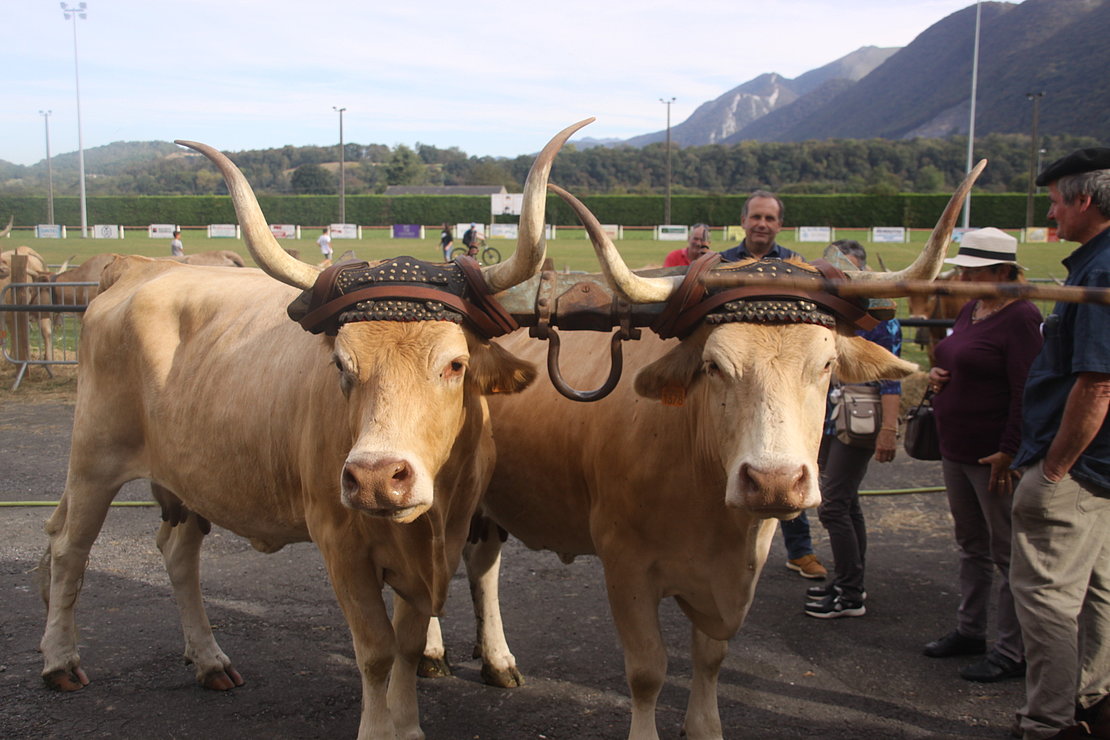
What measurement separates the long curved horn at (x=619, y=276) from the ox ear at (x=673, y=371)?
7.7 inches

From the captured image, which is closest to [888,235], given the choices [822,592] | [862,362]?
[822,592]

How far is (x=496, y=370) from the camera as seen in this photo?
340cm

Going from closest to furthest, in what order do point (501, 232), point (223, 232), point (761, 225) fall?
point (761, 225)
point (501, 232)
point (223, 232)

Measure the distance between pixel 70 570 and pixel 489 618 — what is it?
2.04 meters

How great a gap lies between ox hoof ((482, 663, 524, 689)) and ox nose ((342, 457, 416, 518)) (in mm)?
2006

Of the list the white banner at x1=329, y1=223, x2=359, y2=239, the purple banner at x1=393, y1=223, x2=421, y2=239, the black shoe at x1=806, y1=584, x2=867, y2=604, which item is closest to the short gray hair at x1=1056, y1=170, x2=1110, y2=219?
the black shoe at x1=806, y1=584, x2=867, y2=604

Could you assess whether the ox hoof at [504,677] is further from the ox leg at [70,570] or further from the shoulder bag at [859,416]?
the shoulder bag at [859,416]

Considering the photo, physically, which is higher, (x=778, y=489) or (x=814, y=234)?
(x=814, y=234)

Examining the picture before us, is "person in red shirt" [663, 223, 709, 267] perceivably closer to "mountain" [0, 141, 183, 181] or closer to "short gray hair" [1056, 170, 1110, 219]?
"short gray hair" [1056, 170, 1110, 219]

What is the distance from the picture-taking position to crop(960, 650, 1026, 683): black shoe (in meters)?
4.48

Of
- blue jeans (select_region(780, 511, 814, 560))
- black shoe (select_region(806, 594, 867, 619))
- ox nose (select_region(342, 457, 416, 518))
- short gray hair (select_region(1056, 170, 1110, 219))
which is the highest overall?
short gray hair (select_region(1056, 170, 1110, 219))

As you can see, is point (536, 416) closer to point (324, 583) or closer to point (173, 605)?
point (324, 583)

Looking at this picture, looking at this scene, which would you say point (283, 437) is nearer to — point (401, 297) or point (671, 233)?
point (401, 297)

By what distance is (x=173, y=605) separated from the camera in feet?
17.7
